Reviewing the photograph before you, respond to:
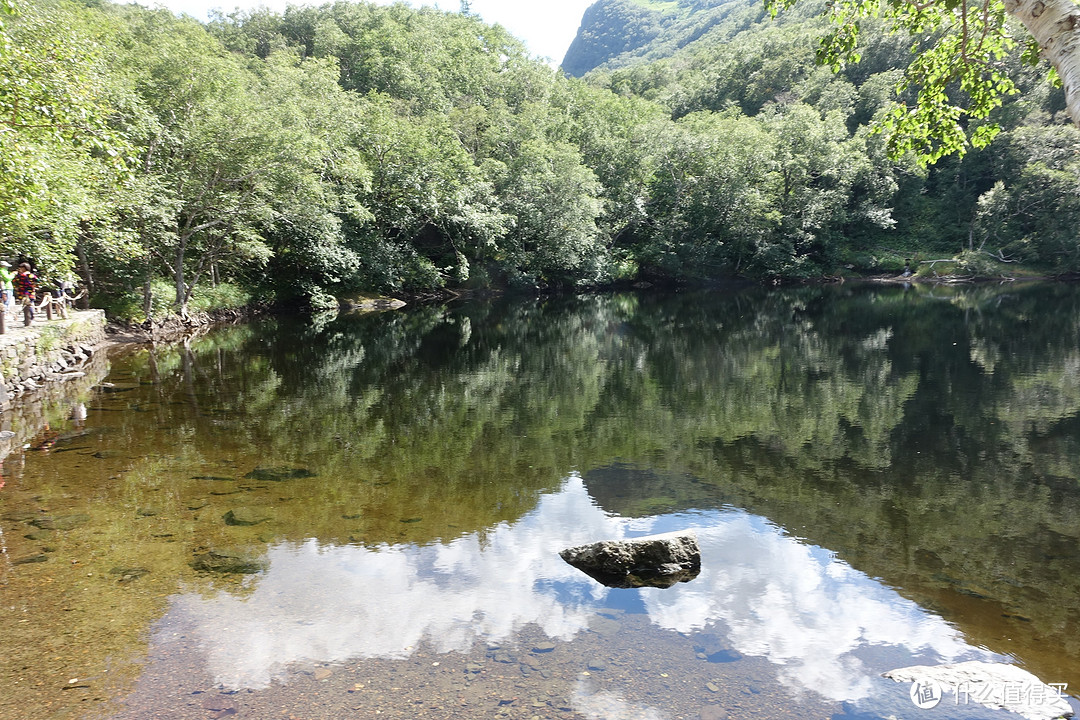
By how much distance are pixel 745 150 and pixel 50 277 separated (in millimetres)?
48309

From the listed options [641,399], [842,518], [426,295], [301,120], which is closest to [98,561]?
[842,518]

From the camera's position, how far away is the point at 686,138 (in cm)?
5378

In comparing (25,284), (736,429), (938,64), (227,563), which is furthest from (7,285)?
(938,64)

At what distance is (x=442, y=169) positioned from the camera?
42062 millimetres

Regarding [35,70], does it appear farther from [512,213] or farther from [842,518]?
[512,213]

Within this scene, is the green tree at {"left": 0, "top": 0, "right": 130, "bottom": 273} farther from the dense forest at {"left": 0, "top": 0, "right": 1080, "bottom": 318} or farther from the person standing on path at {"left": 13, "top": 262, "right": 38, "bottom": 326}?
the person standing on path at {"left": 13, "top": 262, "right": 38, "bottom": 326}

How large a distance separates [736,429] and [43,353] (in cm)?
1941

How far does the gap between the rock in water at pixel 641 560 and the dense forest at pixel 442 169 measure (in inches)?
462

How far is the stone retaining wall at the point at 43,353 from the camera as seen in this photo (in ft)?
54.2

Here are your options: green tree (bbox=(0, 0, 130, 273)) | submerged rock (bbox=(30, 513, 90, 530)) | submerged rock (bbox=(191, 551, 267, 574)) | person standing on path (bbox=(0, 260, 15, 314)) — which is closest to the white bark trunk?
submerged rock (bbox=(191, 551, 267, 574))

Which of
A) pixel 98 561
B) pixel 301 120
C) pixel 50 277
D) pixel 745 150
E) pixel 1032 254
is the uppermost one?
pixel 745 150

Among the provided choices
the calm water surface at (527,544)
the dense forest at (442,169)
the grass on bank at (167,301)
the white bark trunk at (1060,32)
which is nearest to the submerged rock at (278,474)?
the calm water surface at (527,544)

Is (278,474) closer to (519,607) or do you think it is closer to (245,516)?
(245,516)

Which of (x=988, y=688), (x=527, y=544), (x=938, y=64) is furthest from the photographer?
(x=527, y=544)
